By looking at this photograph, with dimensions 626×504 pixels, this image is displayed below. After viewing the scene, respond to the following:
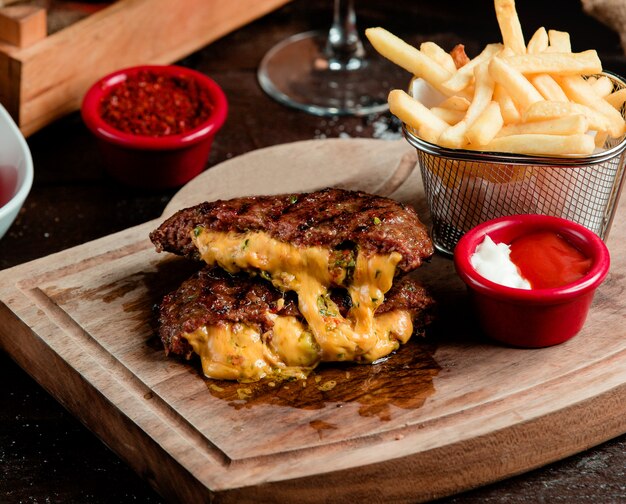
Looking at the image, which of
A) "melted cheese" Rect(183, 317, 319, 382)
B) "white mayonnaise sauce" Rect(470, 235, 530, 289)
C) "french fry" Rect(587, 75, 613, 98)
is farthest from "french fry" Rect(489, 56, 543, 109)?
"melted cheese" Rect(183, 317, 319, 382)

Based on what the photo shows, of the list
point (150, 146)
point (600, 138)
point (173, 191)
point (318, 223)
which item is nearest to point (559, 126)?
point (600, 138)

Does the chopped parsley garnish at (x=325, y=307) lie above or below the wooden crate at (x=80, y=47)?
above

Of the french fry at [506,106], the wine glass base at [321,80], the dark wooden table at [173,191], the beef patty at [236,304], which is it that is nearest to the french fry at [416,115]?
the french fry at [506,106]

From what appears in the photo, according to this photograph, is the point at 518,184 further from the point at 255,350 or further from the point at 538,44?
the point at 255,350

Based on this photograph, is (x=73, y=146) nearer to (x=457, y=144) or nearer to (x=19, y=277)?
(x=19, y=277)

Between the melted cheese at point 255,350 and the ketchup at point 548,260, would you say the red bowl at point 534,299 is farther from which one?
the melted cheese at point 255,350

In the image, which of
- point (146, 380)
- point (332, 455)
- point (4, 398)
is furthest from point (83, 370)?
point (332, 455)
